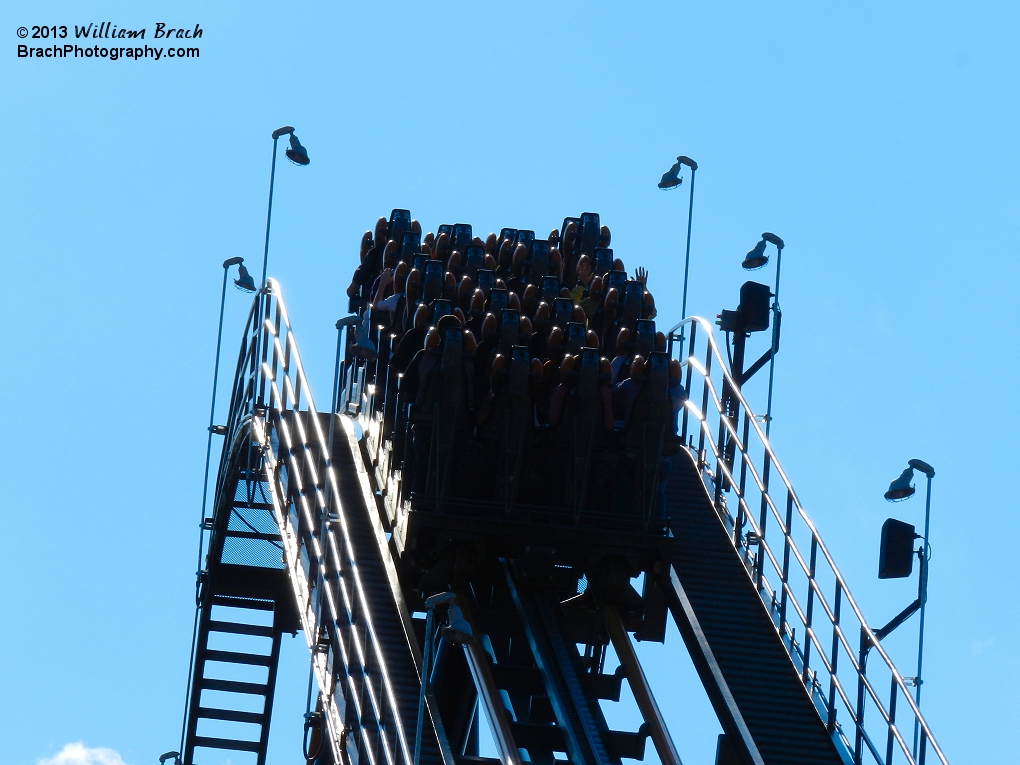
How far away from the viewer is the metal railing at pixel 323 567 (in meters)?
15.9

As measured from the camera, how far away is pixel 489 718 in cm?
1588

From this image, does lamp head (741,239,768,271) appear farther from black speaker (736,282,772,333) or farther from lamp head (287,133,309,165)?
lamp head (287,133,309,165)

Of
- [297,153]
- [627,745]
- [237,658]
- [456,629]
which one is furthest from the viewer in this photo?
[237,658]

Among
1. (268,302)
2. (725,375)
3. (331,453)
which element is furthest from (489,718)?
(268,302)

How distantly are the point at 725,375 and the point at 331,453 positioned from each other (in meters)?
3.57

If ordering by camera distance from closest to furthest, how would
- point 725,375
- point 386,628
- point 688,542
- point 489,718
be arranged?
point 489,718 → point 386,628 → point 688,542 → point 725,375

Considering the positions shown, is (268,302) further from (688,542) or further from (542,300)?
(688,542)

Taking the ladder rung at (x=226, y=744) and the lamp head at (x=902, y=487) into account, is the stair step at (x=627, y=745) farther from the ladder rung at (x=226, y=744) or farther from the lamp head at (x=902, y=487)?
the ladder rung at (x=226, y=744)

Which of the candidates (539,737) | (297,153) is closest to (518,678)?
(539,737)

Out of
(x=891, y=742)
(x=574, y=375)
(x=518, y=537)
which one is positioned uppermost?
(x=574, y=375)

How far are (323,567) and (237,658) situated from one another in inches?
219

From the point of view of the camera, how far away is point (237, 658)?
22641 millimetres

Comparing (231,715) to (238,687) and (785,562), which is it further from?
(785,562)

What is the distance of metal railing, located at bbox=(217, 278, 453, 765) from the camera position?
52.1 ft
